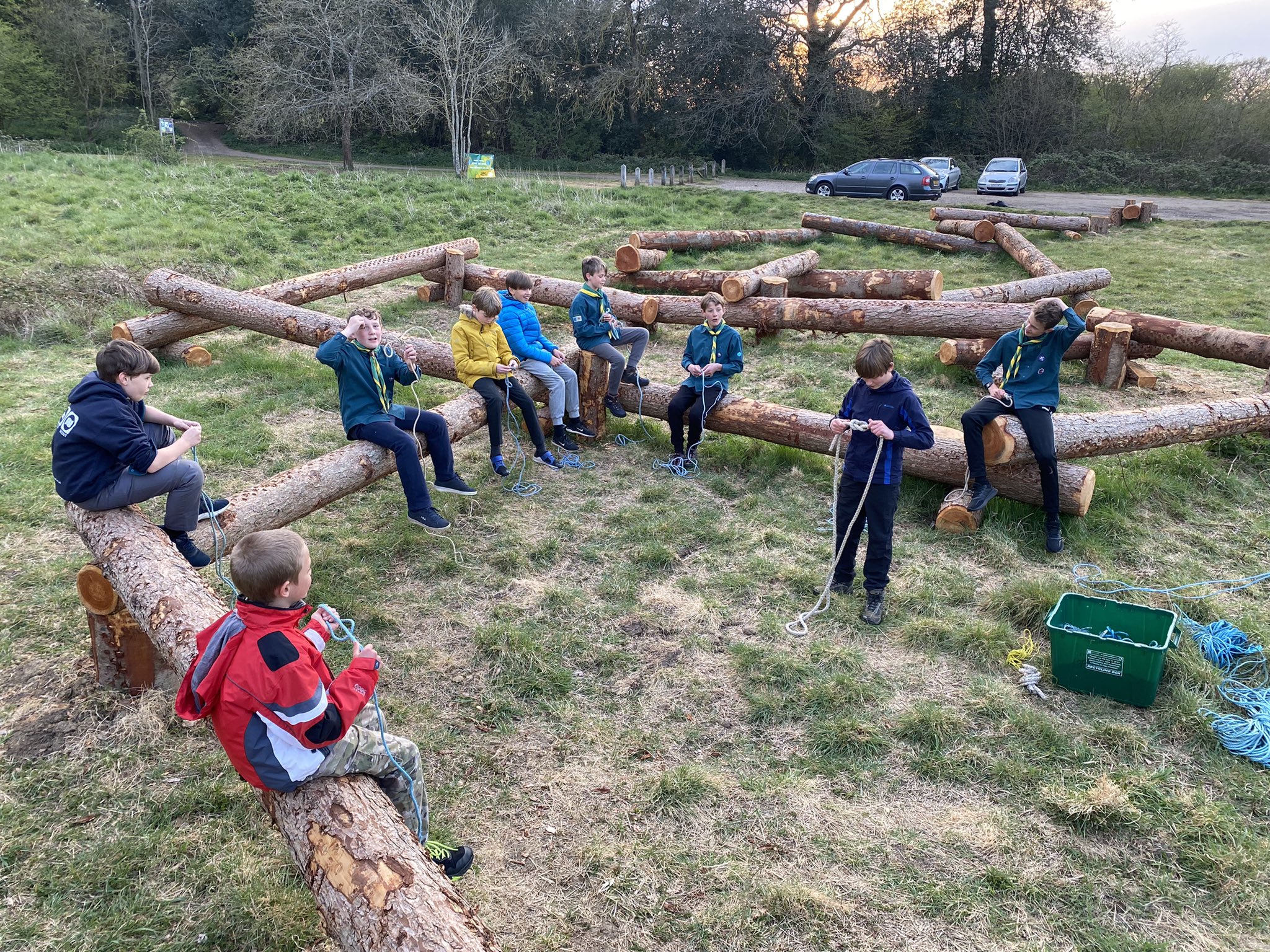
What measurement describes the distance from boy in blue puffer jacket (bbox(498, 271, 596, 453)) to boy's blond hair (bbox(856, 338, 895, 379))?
10.2ft

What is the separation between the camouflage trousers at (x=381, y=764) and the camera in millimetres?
2973

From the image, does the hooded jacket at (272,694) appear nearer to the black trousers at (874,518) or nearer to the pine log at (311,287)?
the black trousers at (874,518)

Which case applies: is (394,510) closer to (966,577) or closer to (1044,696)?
(966,577)

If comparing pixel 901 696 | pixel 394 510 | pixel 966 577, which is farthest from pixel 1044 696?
pixel 394 510

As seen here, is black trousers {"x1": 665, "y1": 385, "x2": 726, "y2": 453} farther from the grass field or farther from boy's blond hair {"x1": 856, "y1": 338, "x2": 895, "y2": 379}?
boy's blond hair {"x1": 856, "y1": 338, "x2": 895, "y2": 379}

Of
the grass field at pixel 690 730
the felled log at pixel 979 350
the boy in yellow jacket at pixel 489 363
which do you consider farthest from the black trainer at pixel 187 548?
the felled log at pixel 979 350

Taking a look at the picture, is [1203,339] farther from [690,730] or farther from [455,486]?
[455,486]

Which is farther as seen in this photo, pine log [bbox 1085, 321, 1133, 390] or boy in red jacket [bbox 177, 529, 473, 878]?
pine log [bbox 1085, 321, 1133, 390]

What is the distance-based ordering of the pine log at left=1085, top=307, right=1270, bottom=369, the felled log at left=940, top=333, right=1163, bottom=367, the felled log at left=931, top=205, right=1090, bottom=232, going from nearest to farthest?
the pine log at left=1085, top=307, right=1270, bottom=369 < the felled log at left=940, top=333, right=1163, bottom=367 < the felled log at left=931, top=205, right=1090, bottom=232

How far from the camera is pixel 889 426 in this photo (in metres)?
5.04

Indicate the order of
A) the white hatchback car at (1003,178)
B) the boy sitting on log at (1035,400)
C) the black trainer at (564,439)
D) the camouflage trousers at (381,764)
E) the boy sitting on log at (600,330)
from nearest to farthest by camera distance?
the camouflage trousers at (381,764) < the boy sitting on log at (1035,400) < the black trainer at (564,439) < the boy sitting on log at (600,330) < the white hatchback car at (1003,178)

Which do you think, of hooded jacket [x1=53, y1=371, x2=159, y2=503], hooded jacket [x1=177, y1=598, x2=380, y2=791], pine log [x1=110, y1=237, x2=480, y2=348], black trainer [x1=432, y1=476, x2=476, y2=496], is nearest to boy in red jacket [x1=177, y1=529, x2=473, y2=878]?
hooded jacket [x1=177, y1=598, x2=380, y2=791]

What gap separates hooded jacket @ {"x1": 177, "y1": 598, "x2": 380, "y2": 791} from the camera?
2666mm

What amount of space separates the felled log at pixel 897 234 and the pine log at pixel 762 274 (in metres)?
4.04
